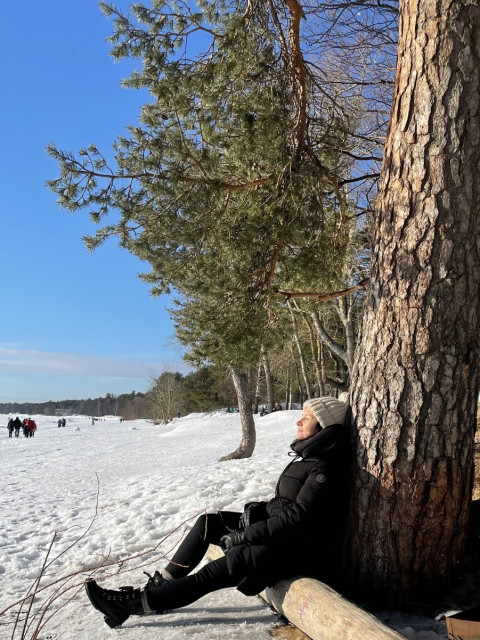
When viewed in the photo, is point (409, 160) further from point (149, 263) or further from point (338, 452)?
point (149, 263)

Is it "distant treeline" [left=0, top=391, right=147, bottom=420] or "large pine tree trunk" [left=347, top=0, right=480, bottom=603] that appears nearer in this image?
"large pine tree trunk" [left=347, top=0, right=480, bottom=603]

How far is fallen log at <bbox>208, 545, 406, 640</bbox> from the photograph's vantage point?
2.49m

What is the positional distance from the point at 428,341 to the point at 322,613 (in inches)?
64.4

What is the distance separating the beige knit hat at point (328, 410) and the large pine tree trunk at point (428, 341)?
0.27 m

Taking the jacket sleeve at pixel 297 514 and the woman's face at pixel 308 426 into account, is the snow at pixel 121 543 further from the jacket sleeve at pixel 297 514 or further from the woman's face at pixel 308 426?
the woman's face at pixel 308 426

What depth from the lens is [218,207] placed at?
17.8 ft

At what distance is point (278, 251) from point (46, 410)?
455 feet

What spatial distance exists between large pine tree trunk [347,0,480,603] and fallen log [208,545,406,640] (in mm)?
558

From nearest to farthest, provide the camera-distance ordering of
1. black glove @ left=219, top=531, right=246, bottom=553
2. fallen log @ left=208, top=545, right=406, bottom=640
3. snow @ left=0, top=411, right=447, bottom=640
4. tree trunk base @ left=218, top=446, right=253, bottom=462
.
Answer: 1. fallen log @ left=208, top=545, right=406, bottom=640
2. snow @ left=0, top=411, right=447, bottom=640
3. black glove @ left=219, top=531, right=246, bottom=553
4. tree trunk base @ left=218, top=446, right=253, bottom=462

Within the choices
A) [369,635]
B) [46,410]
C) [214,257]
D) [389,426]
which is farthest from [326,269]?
[46,410]

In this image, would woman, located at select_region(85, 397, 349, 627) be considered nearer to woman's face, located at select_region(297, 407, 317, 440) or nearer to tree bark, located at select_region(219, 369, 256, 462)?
woman's face, located at select_region(297, 407, 317, 440)

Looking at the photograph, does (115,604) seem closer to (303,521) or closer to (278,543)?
(278,543)

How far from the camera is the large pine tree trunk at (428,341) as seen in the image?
3.22 m

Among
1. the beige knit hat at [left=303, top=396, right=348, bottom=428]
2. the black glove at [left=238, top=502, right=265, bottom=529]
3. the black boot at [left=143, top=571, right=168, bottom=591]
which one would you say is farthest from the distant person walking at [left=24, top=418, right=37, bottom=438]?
the beige knit hat at [left=303, top=396, right=348, bottom=428]
